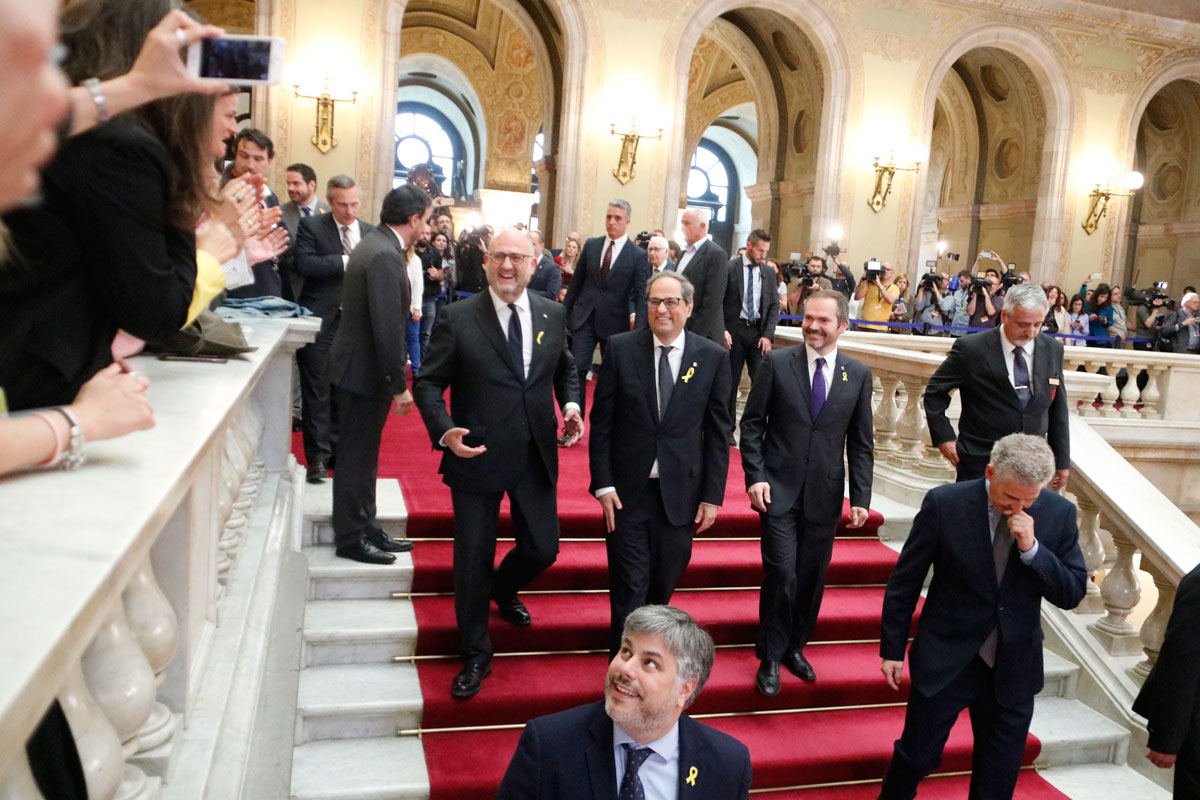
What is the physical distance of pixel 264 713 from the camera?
301 centimetres

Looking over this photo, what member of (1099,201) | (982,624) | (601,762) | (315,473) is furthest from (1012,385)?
(1099,201)

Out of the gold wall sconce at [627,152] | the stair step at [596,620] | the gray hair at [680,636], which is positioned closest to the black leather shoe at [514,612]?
the stair step at [596,620]

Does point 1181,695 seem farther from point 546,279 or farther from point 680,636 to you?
point 546,279

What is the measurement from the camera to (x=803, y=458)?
4.40 meters

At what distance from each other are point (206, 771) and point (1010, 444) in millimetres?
2690

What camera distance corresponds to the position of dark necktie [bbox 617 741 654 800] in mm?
2500

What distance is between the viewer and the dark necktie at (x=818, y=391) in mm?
4449

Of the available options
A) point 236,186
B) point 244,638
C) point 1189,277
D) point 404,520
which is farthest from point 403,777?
point 1189,277

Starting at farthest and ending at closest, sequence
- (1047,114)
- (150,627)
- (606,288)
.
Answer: (1047,114) < (606,288) < (150,627)

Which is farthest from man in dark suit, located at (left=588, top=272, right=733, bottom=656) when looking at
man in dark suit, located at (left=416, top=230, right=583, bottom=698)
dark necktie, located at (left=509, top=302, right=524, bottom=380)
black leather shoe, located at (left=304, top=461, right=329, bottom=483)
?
black leather shoe, located at (left=304, top=461, right=329, bottom=483)

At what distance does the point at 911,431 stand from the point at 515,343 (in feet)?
11.5

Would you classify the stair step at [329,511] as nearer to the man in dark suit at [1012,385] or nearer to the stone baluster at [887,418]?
the man in dark suit at [1012,385]

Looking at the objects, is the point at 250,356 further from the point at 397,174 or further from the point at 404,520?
the point at 397,174

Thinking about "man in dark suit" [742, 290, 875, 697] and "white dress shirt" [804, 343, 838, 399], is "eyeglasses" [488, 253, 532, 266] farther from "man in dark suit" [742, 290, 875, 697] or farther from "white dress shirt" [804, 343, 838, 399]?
"white dress shirt" [804, 343, 838, 399]
